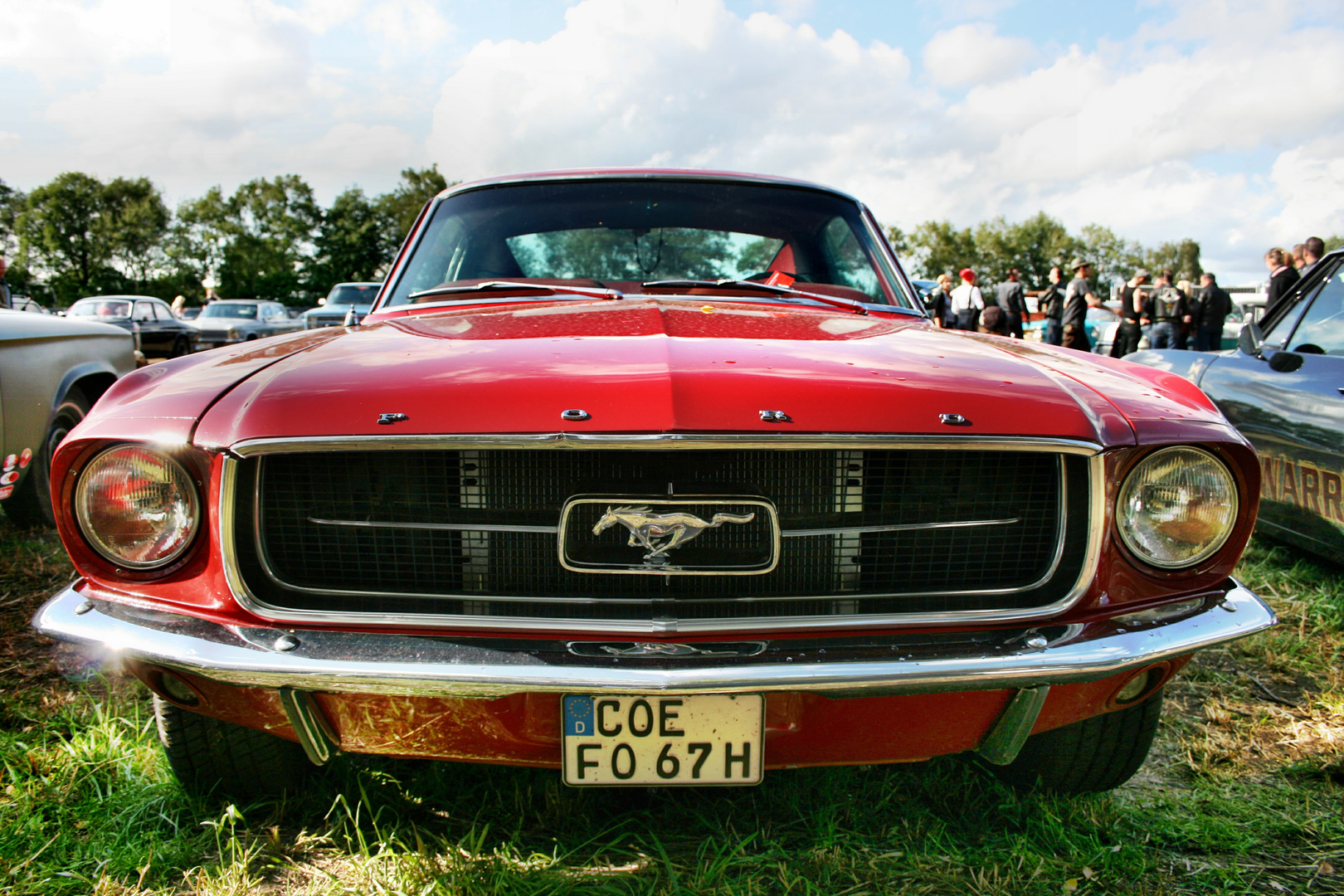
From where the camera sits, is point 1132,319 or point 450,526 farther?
point 1132,319

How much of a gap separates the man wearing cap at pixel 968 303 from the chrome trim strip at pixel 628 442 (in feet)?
28.2

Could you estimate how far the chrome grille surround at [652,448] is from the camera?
4.29 ft

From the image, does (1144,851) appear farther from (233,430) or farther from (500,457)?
(233,430)

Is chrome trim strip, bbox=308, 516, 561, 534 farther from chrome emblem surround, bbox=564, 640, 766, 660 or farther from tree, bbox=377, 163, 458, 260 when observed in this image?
tree, bbox=377, 163, 458, 260

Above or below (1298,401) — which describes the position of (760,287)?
above

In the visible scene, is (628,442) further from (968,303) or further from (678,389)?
(968,303)

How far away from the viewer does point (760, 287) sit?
2.38 m

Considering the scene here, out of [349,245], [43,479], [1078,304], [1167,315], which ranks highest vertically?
[349,245]

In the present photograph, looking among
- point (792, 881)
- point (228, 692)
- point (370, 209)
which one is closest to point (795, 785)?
point (792, 881)

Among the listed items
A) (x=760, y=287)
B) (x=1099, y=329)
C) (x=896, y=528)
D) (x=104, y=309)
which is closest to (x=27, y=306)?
(x=104, y=309)

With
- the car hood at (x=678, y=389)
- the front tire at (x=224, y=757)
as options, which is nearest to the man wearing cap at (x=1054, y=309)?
the car hood at (x=678, y=389)

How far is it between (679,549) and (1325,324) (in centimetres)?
334

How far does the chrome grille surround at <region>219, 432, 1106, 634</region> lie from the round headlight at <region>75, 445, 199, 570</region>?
12 cm

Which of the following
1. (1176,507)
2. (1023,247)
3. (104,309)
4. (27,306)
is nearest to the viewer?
(1176,507)
